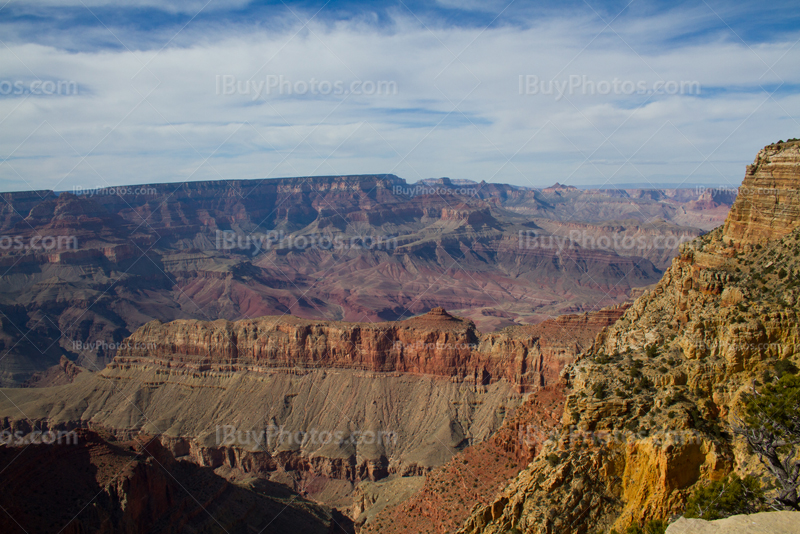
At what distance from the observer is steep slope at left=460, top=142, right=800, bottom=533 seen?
2083 cm

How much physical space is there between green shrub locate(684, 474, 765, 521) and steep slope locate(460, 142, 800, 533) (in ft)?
2.04

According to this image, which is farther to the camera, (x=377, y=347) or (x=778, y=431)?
(x=377, y=347)

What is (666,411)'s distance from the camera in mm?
22469

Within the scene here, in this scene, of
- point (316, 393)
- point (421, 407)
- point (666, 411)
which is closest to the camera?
point (666, 411)

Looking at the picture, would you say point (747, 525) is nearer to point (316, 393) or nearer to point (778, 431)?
point (778, 431)

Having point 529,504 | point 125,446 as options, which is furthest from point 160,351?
point 529,504

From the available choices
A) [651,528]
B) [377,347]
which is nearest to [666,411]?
[651,528]

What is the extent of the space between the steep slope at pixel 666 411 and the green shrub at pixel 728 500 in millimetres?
622

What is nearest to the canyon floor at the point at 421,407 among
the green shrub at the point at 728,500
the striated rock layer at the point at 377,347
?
the striated rock layer at the point at 377,347

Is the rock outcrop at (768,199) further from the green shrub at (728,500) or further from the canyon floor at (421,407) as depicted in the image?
the green shrub at (728,500)

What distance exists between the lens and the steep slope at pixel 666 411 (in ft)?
68.3

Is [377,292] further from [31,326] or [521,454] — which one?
[521,454]

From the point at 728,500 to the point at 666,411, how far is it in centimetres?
408

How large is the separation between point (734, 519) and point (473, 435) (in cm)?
5488
